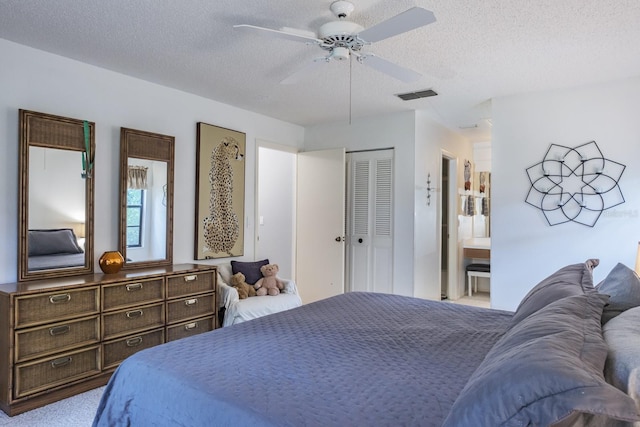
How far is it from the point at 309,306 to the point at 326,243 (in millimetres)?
2600

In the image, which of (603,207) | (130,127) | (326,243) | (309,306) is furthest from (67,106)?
(603,207)

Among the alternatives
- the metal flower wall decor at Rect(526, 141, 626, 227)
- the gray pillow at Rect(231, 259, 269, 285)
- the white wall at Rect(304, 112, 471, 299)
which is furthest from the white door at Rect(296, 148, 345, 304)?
the metal flower wall decor at Rect(526, 141, 626, 227)

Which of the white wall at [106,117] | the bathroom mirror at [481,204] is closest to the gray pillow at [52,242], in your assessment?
the white wall at [106,117]

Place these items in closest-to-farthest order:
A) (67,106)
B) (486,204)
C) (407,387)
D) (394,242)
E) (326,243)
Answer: (407,387) < (67,106) < (394,242) < (326,243) < (486,204)

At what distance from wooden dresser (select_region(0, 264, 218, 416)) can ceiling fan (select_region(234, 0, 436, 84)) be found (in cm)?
200

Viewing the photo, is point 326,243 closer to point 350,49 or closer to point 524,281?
point 524,281

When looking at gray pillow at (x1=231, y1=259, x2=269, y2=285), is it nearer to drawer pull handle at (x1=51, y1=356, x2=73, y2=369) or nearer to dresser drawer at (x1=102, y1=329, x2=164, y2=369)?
dresser drawer at (x1=102, y1=329, x2=164, y2=369)

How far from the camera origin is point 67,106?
10.2ft

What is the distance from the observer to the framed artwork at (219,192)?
161 inches

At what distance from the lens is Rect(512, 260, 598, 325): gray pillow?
5.28 ft

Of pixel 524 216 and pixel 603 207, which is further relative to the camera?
pixel 524 216

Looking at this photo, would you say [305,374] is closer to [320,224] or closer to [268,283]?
[268,283]

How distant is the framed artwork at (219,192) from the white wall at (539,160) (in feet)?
A: 8.71

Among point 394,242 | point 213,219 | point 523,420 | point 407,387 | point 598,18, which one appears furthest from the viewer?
point 394,242
